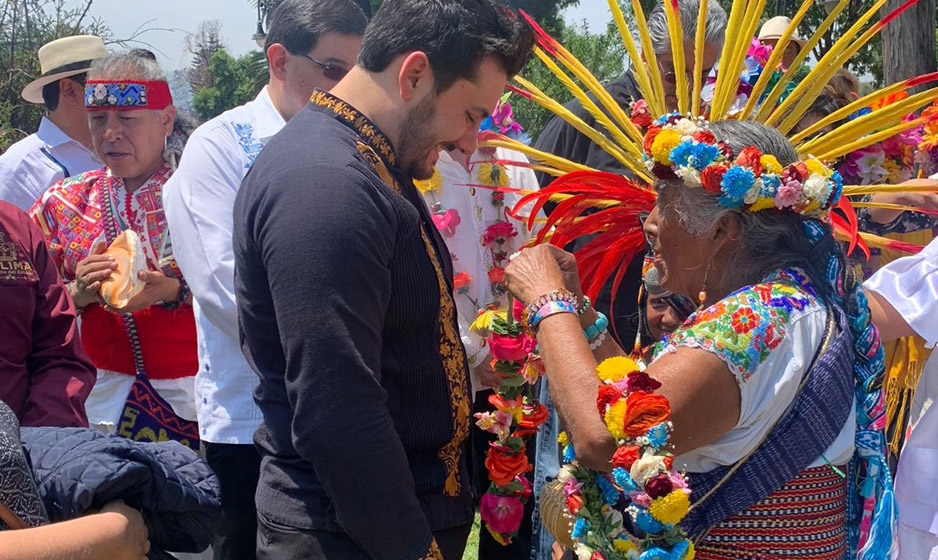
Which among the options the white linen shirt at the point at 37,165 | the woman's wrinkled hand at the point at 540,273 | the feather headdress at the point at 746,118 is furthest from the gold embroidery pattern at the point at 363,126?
the white linen shirt at the point at 37,165


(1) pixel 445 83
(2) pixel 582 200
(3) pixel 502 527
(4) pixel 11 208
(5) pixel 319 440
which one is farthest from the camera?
(3) pixel 502 527

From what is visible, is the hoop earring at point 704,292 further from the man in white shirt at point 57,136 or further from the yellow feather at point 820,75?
the man in white shirt at point 57,136

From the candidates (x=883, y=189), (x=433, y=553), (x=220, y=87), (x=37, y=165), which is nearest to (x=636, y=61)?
(x=883, y=189)

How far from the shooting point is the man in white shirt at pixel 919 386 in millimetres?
3068

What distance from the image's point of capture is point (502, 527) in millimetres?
3246

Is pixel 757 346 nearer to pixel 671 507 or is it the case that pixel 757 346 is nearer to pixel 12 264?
pixel 671 507

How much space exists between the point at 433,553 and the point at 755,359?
0.84 metres

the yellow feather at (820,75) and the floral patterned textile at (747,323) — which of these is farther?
the yellow feather at (820,75)

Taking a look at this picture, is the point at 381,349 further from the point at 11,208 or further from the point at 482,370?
the point at 482,370

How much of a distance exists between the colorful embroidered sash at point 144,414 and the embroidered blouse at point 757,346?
217cm

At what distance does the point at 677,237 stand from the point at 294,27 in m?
1.66

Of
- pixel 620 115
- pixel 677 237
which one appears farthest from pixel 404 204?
pixel 620 115

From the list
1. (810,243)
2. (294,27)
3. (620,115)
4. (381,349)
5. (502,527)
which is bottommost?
(502,527)

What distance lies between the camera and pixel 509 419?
3186mm
